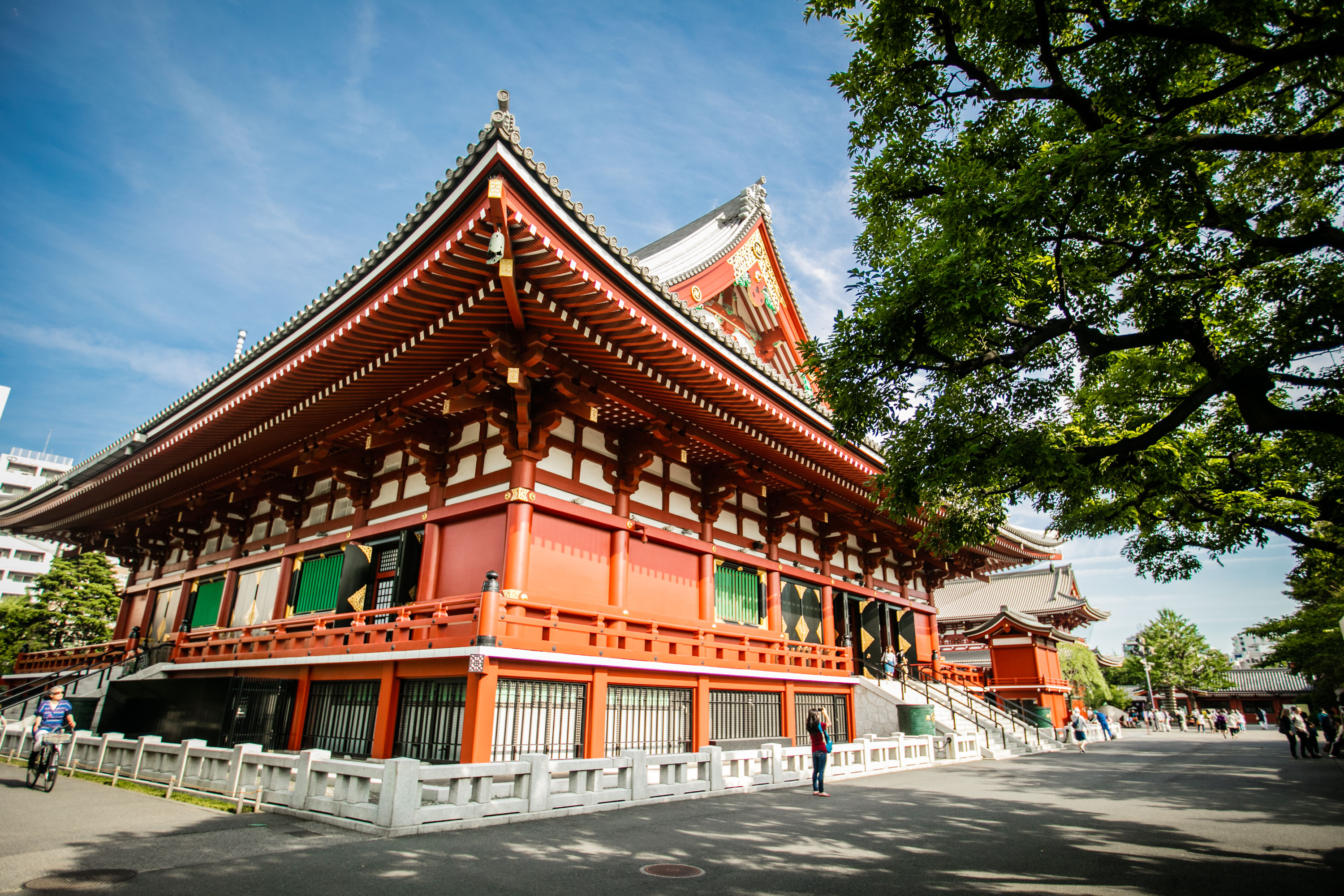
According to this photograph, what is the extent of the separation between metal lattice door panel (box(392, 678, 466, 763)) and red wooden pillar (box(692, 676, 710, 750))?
15.1 ft

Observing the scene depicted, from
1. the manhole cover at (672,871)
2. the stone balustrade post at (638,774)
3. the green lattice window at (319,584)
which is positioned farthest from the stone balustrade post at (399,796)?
the green lattice window at (319,584)

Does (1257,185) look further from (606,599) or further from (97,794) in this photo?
(97,794)

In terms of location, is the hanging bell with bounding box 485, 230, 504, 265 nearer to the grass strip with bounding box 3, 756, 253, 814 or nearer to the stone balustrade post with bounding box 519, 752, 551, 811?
the stone balustrade post with bounding box 519, 752, 551, 811

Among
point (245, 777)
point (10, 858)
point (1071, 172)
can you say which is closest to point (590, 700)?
point (245, 777)

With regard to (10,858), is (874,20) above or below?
above

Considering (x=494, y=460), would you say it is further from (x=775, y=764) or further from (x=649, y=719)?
(x=775, y=764)

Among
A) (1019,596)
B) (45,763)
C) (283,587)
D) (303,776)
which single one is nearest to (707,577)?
(303,776)

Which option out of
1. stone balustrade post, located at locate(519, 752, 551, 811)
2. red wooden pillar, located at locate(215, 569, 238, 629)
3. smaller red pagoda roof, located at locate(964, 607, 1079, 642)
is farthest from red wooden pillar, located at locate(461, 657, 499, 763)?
smaller red pagoda roof, located at locate(964, 607, 1079, 642)

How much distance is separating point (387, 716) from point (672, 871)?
6610 mm

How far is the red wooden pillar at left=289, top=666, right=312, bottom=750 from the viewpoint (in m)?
12.6

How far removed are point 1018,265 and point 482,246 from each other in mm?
6453

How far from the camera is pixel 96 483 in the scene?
687 inches

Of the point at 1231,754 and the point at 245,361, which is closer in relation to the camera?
the point at 245,361

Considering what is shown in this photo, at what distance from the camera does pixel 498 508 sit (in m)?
11.8
